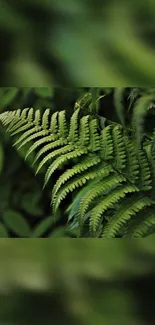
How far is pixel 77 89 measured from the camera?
99cm

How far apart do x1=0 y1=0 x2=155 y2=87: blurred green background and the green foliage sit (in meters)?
0.06

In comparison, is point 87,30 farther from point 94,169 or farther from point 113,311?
point 113,311

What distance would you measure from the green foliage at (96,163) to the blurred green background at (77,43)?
62 mm

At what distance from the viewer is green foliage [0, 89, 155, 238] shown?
956mm

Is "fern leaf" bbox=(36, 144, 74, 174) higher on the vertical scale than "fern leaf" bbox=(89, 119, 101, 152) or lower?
lower

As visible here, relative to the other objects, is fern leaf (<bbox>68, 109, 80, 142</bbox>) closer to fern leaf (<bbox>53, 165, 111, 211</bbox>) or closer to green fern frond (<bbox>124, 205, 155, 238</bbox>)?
fern leaf (<bbox>53, 165, 111, 211</bbox>)

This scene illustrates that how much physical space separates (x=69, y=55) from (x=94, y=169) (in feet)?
0.81

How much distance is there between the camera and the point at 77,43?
A: 1.00m

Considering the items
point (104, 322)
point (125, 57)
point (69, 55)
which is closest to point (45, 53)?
point (69, 55)

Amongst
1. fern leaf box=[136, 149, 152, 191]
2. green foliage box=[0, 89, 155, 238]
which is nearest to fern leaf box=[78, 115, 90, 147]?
green foliage box=[0, 89, 155, 238]

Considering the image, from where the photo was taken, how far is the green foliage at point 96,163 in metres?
0.96

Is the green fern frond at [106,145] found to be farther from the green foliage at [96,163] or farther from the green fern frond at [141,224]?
the green fern frond at [141,224]

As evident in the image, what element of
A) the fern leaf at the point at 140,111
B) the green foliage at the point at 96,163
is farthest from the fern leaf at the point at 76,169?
the fern leaf at the point at 140,111

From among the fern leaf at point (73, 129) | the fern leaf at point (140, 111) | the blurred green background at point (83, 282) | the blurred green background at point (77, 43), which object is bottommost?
the blurred green background at point (83, 282)
